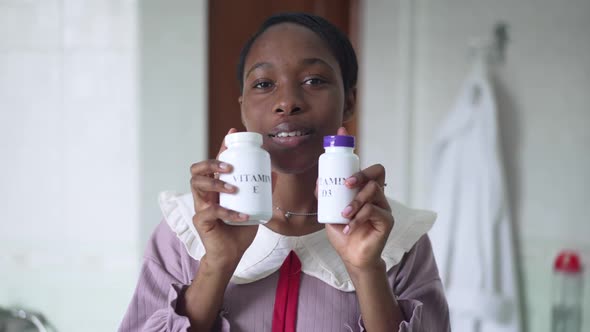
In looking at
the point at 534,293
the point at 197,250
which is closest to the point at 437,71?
the point at 534,293

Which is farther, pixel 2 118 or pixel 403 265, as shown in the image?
pixel 2 118

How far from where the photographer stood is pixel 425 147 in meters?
2.06

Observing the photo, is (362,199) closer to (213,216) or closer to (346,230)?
(346,230)

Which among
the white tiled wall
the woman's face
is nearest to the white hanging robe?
the white tiled wall

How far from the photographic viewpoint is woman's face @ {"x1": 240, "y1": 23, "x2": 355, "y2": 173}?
2.77 ft

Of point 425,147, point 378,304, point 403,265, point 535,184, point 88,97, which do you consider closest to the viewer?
point 378,304

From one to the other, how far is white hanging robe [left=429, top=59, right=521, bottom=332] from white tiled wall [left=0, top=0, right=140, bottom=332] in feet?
3.10

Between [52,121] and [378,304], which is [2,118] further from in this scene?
[378,304]

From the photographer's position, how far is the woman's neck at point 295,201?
95cm

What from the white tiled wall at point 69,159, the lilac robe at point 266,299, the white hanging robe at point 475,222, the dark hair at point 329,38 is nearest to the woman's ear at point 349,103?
the dark hair at point 329,38

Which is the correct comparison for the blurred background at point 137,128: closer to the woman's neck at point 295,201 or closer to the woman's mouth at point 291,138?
the woman's neck at point 295,201

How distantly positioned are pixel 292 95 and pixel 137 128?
0.98m

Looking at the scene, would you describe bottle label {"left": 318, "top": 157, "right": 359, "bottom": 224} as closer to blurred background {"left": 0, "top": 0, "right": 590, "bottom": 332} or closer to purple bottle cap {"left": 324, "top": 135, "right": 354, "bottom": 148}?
purple bottle cap {"left": 324, "top": 135, "right": 354, "bottom": 148}

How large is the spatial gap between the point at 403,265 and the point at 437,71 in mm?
1253
